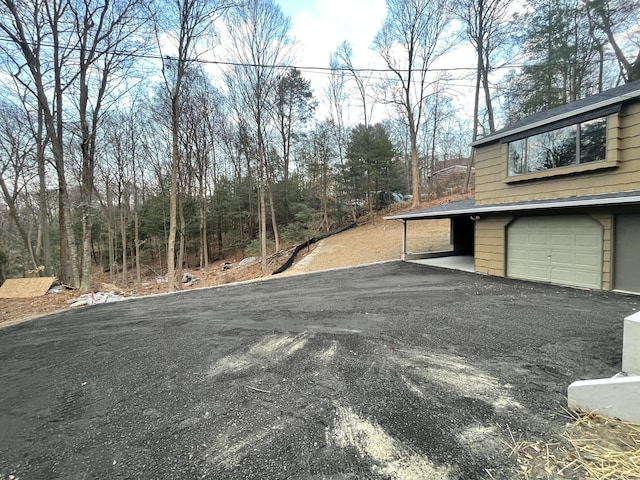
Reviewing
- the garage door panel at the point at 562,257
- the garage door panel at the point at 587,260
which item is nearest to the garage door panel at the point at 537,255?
the garage door panel at the point at 562,257

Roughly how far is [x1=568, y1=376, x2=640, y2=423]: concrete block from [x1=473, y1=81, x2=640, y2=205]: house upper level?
5.92 m

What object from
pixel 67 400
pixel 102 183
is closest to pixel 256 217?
pixel 102 183

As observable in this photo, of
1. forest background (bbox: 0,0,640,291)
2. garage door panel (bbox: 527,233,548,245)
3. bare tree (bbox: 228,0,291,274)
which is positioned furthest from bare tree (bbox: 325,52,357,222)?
garage door panel (bbox: 527,233,548,245)

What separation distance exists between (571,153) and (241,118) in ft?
45.3

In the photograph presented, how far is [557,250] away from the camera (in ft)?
21.5

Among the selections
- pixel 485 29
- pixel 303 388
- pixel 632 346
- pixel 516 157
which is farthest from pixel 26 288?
pixel 485 29

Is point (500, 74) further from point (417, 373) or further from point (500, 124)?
point (417, 373)

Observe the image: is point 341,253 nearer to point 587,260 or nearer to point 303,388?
point 587,260

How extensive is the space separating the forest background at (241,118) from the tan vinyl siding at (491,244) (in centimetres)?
468

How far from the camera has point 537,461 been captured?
163 cm

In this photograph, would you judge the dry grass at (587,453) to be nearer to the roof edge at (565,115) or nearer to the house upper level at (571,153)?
the house upper level at (571,153)

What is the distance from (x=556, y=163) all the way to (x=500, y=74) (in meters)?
→ 12.8

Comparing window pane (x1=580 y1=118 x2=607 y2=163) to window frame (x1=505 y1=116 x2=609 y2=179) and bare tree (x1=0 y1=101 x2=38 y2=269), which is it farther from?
bare tree (x1=0 y1=101 x2=38 y2=269)

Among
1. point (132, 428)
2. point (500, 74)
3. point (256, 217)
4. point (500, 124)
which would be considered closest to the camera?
point (132, 428)
